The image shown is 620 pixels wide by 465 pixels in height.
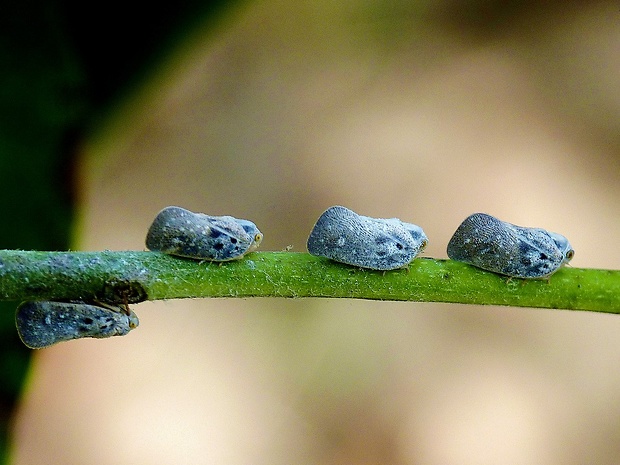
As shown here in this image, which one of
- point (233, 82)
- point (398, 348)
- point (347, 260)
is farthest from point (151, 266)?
point (233, 82)

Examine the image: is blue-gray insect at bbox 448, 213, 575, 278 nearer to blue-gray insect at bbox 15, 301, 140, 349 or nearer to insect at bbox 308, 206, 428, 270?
insect at bbox 308, 206, 428, 270

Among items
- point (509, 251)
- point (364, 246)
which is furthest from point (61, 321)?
point (509, 251)

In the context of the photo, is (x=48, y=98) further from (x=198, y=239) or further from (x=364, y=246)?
(x=364, y=246)

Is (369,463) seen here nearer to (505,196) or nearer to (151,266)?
(505,196)

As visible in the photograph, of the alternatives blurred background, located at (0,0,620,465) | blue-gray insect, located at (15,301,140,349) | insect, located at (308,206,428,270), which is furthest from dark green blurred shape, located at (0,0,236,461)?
insect, located at (308,206,428,270)

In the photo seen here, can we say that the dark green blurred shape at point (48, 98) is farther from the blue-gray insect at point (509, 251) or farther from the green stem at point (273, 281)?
the blue-gray insect at point (509, 251)

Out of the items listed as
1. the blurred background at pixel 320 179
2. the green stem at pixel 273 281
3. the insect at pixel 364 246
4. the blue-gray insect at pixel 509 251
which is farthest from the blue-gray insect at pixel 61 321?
the blurred background at pixel 320 179
